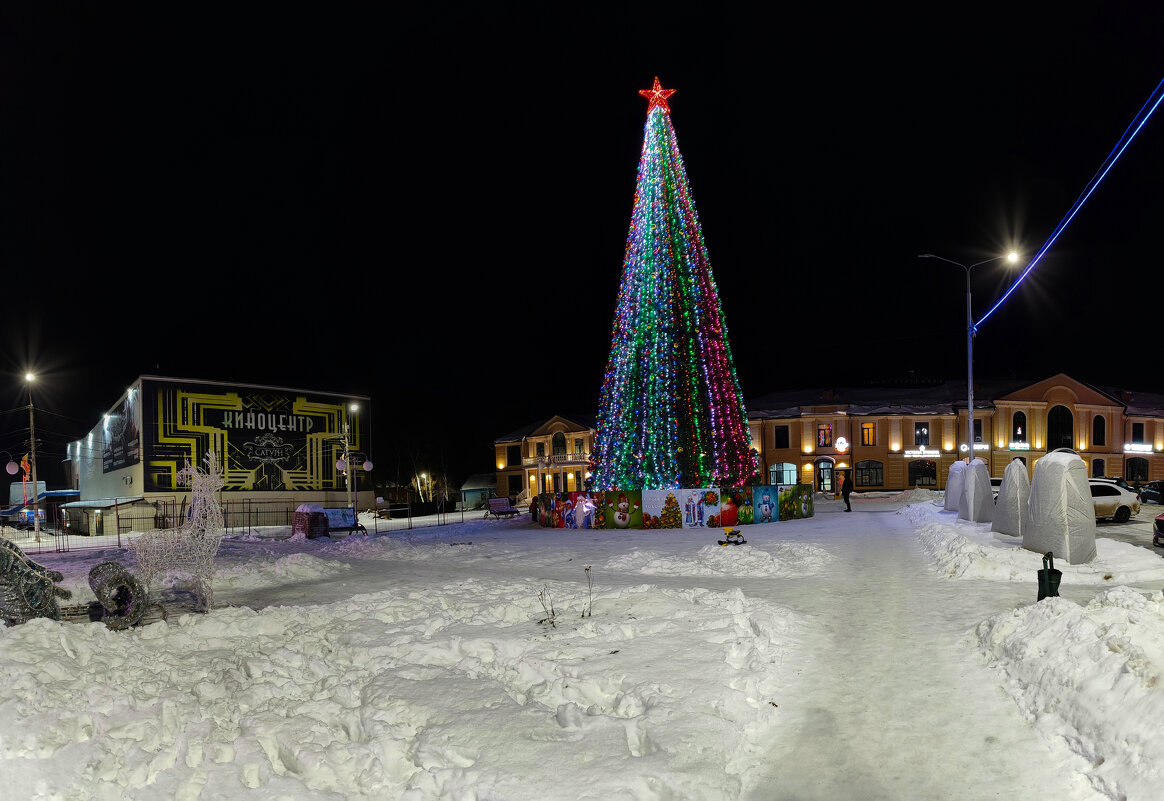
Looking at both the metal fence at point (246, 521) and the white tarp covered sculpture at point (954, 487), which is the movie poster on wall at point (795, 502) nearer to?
the white tarp covered sculpture at point (954, 487)

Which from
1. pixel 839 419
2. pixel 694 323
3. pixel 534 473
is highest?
pixel 694 323

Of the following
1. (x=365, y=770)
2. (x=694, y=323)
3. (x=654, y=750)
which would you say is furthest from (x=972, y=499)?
(x=365, y=770)

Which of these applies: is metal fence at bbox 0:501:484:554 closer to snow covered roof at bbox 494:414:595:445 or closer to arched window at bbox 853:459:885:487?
snow covered roof at bbox 494:414:595:445

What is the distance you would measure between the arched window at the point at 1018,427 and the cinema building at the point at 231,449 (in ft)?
160

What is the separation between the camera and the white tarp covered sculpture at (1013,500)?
17156 millimetres

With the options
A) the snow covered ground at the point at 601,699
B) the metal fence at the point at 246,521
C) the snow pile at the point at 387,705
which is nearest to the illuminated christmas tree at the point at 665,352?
the metal fence at the point at 246,521

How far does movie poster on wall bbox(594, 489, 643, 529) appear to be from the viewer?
25250mm

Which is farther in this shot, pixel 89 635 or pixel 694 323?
pixel 694 323

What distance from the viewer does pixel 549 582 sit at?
1271cm

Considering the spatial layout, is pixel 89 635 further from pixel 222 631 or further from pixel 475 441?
pixel 475 441

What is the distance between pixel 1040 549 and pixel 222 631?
48.3 feet

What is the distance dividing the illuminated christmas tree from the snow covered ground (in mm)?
14825

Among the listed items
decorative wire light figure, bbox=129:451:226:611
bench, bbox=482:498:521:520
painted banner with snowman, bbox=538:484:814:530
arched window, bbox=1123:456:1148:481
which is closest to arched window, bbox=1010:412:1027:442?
arched window, bbox=1123:456:1148:481

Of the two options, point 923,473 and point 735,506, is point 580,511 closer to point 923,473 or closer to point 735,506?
point 735,506
